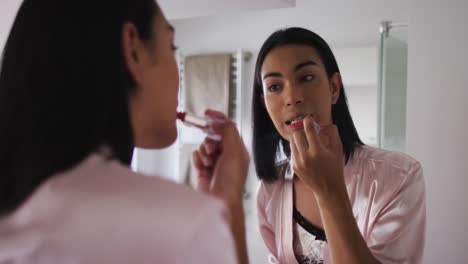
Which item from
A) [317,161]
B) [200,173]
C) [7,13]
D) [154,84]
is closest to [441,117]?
[317,161]

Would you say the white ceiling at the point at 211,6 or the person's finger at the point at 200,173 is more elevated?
the white ceiling at the point at 211,6

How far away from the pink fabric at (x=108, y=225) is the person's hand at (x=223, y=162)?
5.7 inches

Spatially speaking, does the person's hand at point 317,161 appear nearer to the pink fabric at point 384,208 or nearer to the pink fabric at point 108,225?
the pink fabric at point 384,208

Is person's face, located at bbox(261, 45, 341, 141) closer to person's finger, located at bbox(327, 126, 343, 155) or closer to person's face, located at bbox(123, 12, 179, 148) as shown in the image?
→ person's finger, located at bbox(327, 126, 343, 155)

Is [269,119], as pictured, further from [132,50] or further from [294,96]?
[132,50]

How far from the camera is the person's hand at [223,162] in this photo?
0.51 meters

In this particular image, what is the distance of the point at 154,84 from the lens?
0.46 metres

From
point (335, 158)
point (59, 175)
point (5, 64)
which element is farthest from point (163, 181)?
point (335, 158)

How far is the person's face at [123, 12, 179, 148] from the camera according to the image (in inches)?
17.2

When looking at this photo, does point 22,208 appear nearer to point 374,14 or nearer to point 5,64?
point 5,64

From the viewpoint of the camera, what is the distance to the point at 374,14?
5.53ft

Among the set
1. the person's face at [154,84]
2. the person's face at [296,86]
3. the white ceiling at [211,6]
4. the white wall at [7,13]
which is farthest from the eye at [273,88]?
the white wall at [7,13]

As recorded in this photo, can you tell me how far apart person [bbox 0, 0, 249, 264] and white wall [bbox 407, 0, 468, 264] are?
3.46ft

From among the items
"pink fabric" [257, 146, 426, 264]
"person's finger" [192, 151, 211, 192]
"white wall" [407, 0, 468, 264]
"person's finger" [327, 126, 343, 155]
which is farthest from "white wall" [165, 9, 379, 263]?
"person's finger" [192, 151, 211, 192]
